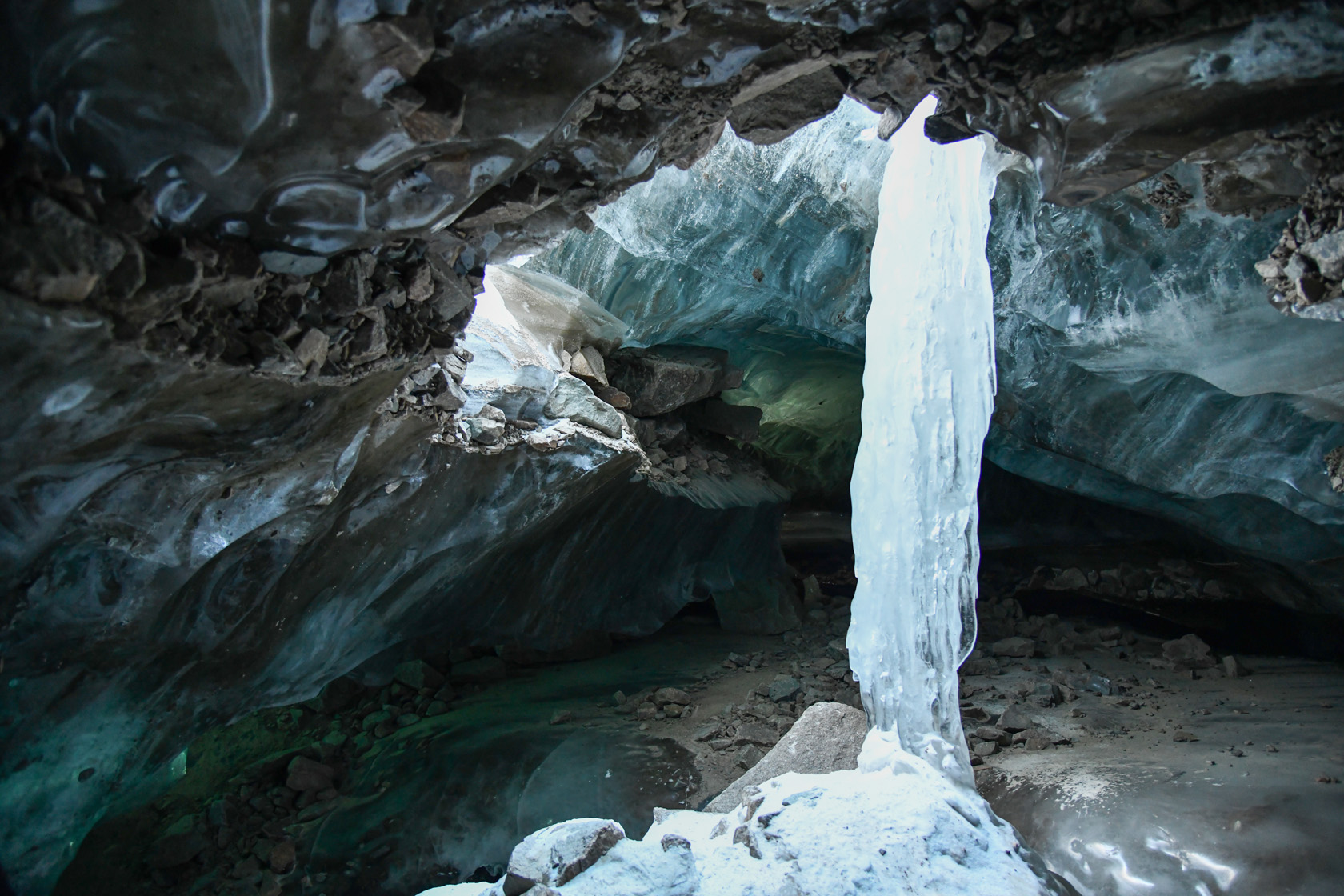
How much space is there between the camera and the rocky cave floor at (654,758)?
133 inches

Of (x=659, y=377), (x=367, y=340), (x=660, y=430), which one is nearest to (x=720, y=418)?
(x=660, y=430)

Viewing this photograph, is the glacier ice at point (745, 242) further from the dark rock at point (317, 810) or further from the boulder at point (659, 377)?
the dark rock at point (317, 810)

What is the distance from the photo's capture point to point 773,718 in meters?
5.20

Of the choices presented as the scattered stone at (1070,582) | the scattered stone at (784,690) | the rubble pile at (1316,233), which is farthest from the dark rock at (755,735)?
the scattered stone at (1070,582)

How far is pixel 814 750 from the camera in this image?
4.06 meters

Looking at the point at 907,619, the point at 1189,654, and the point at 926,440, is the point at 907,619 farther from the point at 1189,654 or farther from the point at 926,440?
the point at 1189,654

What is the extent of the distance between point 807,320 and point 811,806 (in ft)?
13.4

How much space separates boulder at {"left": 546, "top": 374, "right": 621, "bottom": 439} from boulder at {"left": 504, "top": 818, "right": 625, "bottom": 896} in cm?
241

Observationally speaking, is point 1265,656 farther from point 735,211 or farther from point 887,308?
point 735,211

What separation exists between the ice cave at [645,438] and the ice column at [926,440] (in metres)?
0.02

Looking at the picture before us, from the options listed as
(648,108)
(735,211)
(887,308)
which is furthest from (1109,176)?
(735,211)

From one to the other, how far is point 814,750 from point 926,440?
5.80 ft

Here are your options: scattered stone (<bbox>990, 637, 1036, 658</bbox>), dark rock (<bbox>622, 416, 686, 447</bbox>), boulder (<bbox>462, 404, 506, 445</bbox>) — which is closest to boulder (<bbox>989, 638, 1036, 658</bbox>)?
scattered stone (<bbox>990, 637, 1036, 658</bbox>)

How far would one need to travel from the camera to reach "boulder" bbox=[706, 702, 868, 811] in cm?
396
